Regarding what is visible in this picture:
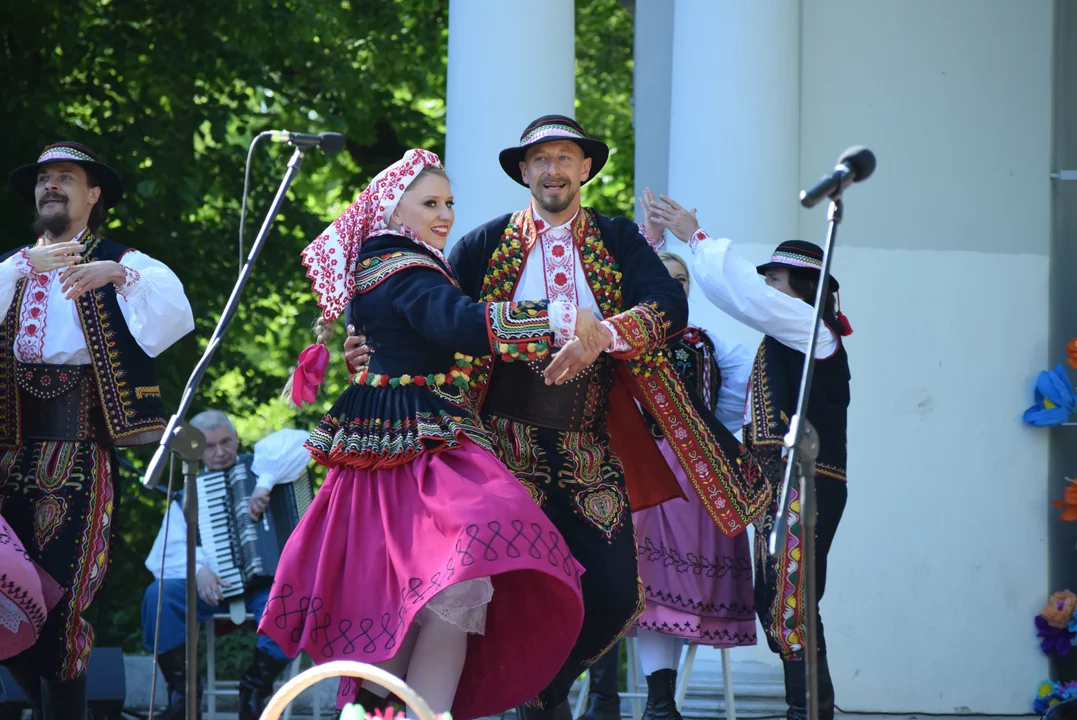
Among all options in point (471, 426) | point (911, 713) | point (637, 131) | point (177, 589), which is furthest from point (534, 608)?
point (637, 131)

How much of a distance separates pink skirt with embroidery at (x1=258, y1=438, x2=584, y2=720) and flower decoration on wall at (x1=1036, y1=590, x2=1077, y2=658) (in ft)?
11.3

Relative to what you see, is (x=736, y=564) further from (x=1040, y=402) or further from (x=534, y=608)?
(x=1040, y=402)

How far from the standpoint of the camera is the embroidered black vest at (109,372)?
199 inches

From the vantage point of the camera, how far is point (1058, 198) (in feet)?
24.3

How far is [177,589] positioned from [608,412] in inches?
102

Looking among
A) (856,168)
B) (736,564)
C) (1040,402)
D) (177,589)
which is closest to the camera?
(856,168)

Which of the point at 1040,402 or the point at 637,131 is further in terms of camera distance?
the point at 637,131

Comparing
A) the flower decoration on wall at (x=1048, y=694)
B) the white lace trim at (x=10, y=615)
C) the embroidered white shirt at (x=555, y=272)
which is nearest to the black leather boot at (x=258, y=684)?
the white lace trim at (x=10, y=615)

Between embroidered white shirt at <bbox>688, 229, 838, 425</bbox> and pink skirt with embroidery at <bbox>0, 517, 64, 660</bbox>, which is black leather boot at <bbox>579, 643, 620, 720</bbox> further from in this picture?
pink skirt with embroidery at <bbox>0, 517, 64, 660</bbox>

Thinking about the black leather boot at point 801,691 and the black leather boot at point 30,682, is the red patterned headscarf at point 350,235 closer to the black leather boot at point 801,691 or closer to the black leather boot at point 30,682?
the black leather boot at point 30,682

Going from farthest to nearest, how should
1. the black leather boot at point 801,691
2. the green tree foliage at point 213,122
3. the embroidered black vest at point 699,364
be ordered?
the green tree foliage at point 213,122
the embroidered black vest at point 699,364
the black leather boot at point 801,691

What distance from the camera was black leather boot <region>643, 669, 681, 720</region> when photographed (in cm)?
569

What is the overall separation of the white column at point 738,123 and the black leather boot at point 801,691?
1.93 meters

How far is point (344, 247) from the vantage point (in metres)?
4.52
